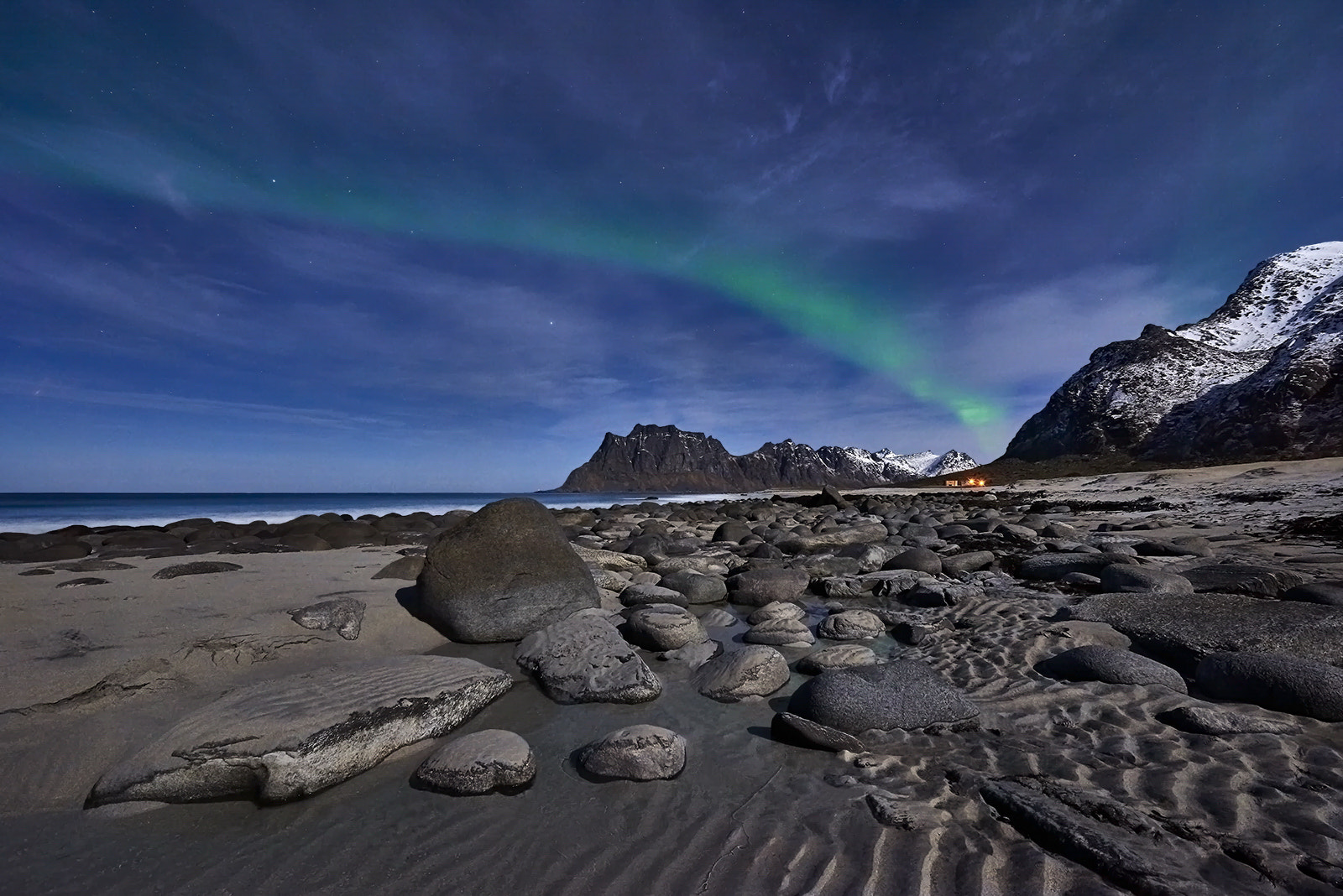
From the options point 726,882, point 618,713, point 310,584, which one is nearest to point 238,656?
point 310,584

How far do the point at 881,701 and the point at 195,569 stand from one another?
8.29 meters

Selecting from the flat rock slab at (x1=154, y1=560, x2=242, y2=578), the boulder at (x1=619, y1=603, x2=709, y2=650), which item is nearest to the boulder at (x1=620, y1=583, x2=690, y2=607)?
the boulder at (x1=619, y1=603, x2=709, y2=650)

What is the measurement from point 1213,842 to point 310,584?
7919 mm

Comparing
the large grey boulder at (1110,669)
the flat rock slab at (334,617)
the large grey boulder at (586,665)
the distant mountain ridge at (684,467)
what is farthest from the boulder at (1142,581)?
the distant mountain ridge at (684,467)

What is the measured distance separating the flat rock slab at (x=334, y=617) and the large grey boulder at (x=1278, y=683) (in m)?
7.16

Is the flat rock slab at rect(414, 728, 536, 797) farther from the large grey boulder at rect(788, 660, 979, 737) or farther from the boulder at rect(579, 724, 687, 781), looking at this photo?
the large grey boulder at rect(788, 660, 979, 737)

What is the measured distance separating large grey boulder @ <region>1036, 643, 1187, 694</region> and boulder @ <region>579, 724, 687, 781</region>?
3.19 meters

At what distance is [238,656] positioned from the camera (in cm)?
438

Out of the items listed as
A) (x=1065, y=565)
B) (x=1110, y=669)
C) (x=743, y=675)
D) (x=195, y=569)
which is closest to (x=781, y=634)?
(x=743, y=675)

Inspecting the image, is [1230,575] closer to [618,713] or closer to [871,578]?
[871,578]

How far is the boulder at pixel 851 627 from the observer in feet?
19.0

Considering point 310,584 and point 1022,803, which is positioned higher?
point 310,584

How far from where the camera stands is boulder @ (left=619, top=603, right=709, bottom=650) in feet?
18.0

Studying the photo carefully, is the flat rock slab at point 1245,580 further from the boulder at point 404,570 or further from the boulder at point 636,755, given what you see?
the boulder at point 404,570
